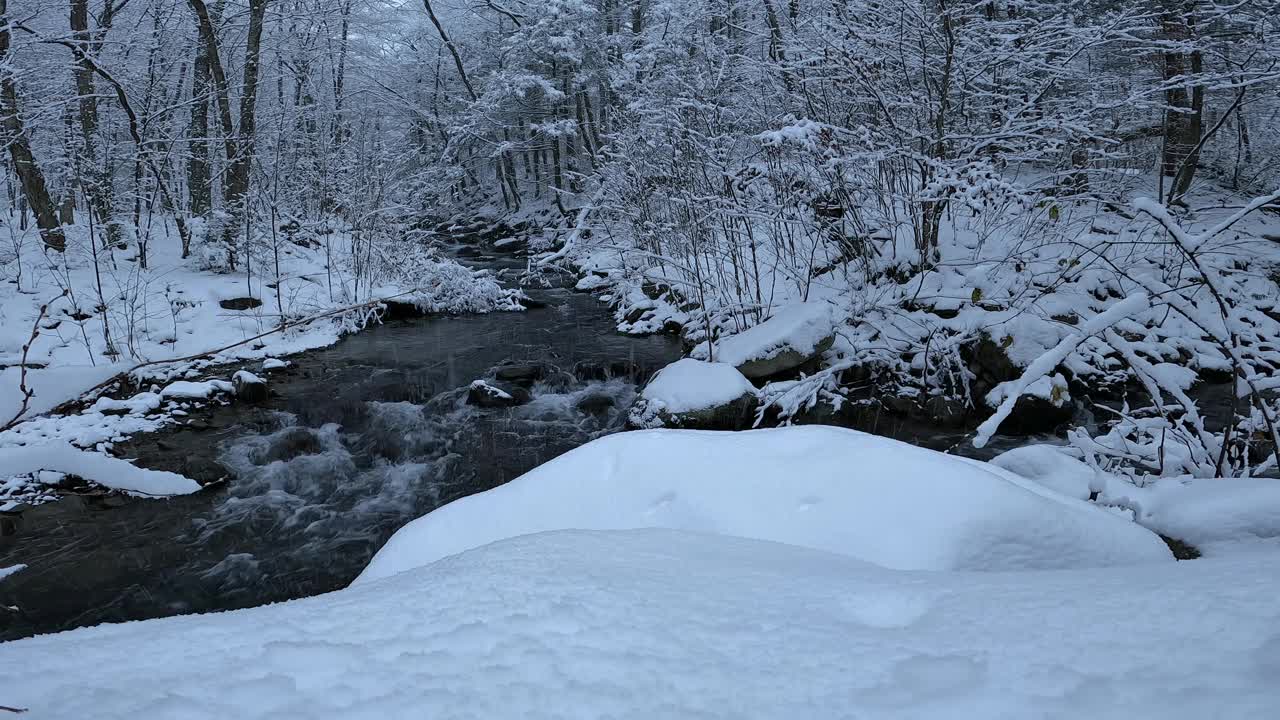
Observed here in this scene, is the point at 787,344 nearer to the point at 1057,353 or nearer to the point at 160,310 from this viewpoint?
the point at 1057,353

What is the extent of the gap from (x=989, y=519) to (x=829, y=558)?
517mm

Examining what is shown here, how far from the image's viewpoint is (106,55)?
10.7 m

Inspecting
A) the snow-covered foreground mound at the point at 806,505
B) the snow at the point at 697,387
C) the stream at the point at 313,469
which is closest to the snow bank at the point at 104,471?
the snow-covered foreground mound at the point at 806,505

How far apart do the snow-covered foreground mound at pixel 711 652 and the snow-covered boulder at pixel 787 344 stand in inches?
218

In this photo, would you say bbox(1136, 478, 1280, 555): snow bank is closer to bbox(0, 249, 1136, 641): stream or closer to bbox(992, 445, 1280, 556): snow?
bbox(992, 445, 1280, 556): snow

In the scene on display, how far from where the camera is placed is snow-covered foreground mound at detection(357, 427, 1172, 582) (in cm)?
179

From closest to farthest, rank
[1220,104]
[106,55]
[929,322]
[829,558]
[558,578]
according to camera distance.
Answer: [558,578], [829,558], [929,322], [106,55], [1220,104]

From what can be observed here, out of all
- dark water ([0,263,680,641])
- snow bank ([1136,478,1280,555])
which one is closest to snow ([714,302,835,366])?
dark water ([0,263,680,641])

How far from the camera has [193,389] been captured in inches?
284

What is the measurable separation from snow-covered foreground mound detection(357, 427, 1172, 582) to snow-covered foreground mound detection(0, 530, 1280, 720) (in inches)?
17.3

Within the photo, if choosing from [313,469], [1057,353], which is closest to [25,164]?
[313,469]

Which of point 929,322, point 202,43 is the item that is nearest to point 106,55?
point 202,43

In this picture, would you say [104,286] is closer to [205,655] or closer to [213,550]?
[213,550]

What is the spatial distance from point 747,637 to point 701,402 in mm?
5220
